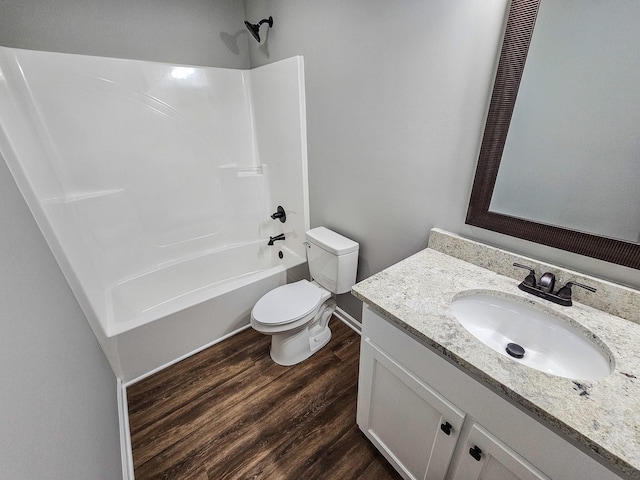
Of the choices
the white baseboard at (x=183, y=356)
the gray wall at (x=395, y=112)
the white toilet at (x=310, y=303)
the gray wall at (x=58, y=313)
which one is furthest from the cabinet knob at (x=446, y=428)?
the white baseboard at (x=183, y=356)

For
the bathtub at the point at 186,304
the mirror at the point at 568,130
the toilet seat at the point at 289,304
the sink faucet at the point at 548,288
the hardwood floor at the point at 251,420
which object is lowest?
the hardwood floor at the point at 251,420

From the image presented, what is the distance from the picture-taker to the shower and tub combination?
150 centimetres

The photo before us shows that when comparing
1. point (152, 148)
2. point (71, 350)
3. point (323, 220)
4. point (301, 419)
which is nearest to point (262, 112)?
point (152, 148)

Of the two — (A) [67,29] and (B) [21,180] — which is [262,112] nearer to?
(A) [67,29]

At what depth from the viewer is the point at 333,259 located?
162 cm

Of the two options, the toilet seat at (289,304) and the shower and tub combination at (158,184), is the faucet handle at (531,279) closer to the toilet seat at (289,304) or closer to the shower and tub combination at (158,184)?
the toilet seat at (289,304)

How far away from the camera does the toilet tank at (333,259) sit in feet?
5.27

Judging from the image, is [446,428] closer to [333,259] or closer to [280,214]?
[333,259]

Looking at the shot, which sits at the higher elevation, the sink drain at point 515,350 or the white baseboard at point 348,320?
the sink drain at point 515,350

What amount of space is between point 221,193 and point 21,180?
1239 mm

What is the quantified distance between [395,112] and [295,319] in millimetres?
1210

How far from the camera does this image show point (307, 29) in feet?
5.12

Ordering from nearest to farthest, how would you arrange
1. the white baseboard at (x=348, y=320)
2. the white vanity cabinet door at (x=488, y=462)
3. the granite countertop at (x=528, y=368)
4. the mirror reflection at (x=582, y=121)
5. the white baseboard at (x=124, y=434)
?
the granite countertop at (x=528, y=368) → the white vanity cabinet door at (x=488, y=462) → the mirror reflection at (x=582, y=121) → the white baseboard at (x=124, y=434) → the white baseboard at (x=348, y=320)

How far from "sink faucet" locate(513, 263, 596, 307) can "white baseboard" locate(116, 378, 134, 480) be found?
1777 mm
